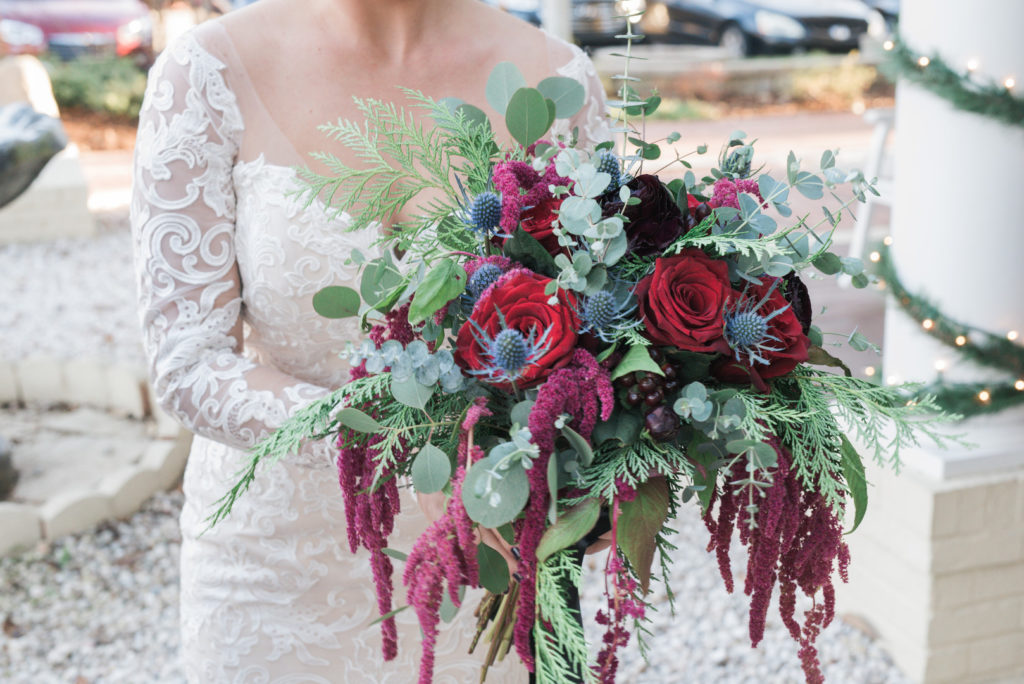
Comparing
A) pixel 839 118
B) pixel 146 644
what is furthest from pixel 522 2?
pixel 146 644

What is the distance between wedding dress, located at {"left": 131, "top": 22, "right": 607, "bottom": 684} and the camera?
1532mm

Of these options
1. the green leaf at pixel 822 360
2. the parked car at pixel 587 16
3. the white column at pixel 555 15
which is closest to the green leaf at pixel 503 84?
the green leaf at pixel 822 360

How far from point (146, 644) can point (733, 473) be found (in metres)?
2.92

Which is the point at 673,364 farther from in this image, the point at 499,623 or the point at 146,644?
the point at 146,644

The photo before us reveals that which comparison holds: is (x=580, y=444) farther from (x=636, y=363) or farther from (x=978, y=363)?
(x=978, y=363)

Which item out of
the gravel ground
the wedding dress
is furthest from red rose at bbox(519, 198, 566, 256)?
the gravel ground

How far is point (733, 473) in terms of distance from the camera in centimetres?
101

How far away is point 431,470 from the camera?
3.27 feet

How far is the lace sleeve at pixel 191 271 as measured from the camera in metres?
1.51

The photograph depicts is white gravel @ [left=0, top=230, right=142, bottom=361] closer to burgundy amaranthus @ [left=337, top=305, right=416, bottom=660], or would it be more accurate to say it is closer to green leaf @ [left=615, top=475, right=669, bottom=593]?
burgundy amaranthus @ [left=337, top=305, right=416, bottom=660]

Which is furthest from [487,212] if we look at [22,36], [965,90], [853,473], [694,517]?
[22,36]

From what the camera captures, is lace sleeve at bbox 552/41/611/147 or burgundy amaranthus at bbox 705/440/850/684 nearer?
burgundy amaranthus at bbox 705/440/850/684

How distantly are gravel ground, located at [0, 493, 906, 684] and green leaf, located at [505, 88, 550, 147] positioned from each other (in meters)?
2.35

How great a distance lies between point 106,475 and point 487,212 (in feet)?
11.7
